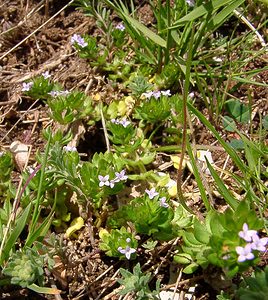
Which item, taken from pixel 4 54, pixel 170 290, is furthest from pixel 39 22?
pixel 170 290

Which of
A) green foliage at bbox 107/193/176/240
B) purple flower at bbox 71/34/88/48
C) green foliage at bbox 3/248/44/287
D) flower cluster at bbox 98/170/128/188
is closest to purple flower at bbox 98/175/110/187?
flower cluster at bbox 98/170/128/188

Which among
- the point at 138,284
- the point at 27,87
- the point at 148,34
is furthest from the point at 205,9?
the point at 138,284

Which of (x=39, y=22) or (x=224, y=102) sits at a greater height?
(x=39, y=22)

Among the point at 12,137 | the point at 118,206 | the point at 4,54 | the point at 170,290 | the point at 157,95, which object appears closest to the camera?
the point at 170,290

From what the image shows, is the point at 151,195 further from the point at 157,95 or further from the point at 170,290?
the point at 157,95

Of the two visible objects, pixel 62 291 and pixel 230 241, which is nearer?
pixel 230 241

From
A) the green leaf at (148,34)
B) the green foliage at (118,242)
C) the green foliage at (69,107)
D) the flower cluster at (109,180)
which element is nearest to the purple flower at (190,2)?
the green leaf at (148,34)

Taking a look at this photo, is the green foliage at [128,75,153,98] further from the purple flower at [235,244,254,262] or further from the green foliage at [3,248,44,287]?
the purple flower at [235,244,254,262]

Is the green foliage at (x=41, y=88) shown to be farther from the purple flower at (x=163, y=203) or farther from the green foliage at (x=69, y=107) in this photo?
the purple flower at (x=163, y=203)
